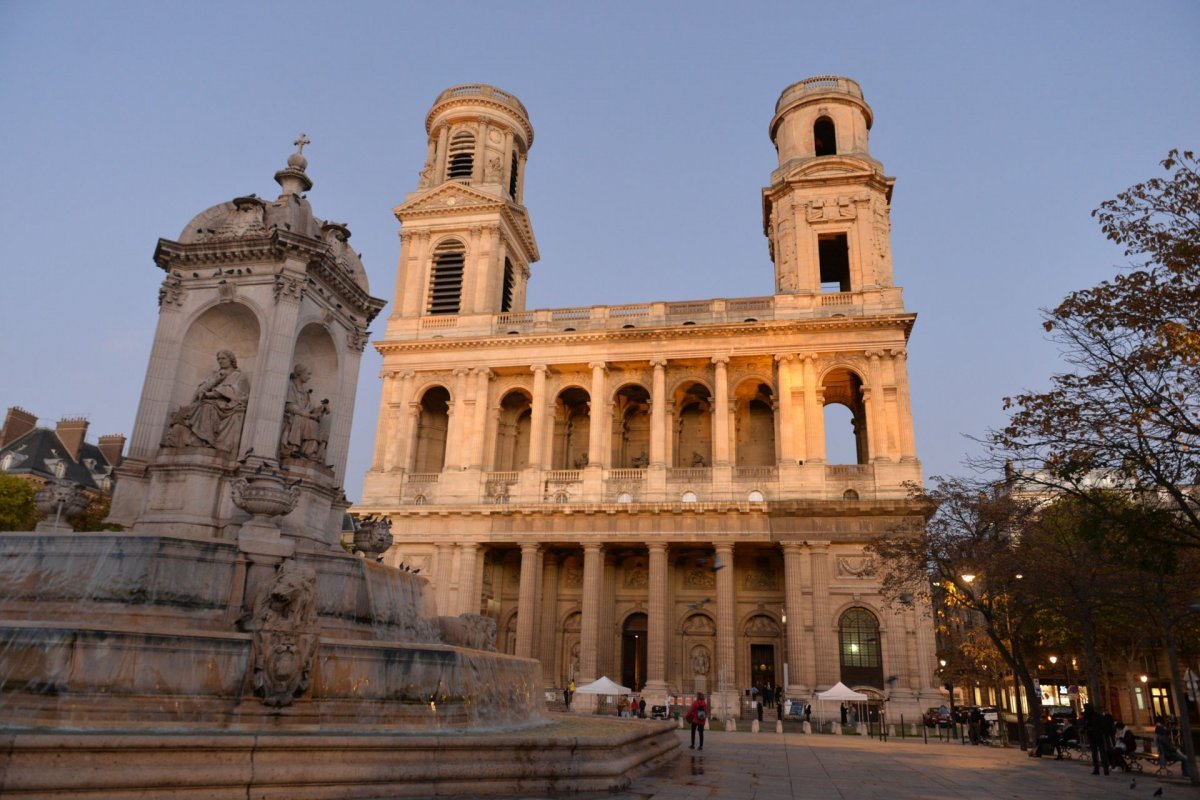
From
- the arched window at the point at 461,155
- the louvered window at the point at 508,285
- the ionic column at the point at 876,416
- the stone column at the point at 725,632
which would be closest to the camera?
the stone column at the point at 725,632

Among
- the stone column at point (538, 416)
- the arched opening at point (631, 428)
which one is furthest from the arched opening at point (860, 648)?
the stone column at point (538, 416)

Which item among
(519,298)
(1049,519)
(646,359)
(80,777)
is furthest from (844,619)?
(80,777)

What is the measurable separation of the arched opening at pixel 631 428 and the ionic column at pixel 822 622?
10350 mm

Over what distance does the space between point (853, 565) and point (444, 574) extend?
1813 cm

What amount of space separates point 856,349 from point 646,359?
9.77m

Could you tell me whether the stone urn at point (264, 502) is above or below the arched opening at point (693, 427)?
below

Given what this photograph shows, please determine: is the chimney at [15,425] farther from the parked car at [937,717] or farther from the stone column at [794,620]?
the parked car at [937,717]

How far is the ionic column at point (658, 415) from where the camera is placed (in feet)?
123

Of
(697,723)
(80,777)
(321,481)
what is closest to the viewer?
(80,777)

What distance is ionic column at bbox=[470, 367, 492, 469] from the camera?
38.8 metres

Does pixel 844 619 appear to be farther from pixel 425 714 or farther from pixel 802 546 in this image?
pixel 425 714

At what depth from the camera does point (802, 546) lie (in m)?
34.2

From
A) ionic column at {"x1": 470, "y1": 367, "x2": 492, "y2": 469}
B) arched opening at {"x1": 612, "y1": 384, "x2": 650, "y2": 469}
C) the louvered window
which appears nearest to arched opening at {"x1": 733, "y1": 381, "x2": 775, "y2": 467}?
arched opening at {"x1": 612, "y1": 384, "x2": 650, "y2": 469}

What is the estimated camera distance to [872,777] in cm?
1241
